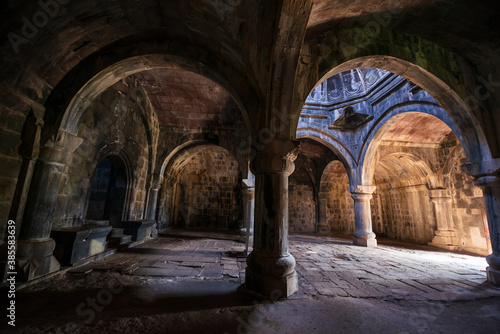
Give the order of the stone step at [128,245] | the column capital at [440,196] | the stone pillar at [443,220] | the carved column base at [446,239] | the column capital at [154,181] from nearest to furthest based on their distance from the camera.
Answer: the stone step at [128,245] < the column capital at [154,181] < the carved column base at [446,239] < the stone pillar at [443,220] < the column capital at [440,196]

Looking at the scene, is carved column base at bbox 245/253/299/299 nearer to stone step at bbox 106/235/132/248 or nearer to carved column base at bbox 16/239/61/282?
carved column base at bbox 16/239/61/282

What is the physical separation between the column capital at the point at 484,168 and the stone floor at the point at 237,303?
1.74 metres

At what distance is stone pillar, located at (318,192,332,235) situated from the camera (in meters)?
11.8

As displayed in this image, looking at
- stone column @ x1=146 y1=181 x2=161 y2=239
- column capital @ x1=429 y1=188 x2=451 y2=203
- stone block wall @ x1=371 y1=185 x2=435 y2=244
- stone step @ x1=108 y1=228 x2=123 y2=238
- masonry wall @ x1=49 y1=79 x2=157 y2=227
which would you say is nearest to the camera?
masonry wall @ x1=49 y1=79 x2=157 y2=227

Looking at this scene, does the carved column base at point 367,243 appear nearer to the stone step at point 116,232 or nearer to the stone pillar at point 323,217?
the stone pillar at point 323,217

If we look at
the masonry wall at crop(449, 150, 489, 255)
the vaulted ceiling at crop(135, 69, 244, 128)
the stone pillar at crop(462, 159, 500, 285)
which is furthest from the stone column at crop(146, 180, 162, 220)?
the masonry wall at crop(449, 150, 489, 255)

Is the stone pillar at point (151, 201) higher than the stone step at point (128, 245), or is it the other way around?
the stone pillar at point (151, 201)

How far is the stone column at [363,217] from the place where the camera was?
284 inches

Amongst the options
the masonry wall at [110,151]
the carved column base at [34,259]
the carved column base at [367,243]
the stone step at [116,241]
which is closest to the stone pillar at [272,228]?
the carved column base at [34,259]

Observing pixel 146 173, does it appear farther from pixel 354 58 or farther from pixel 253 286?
pixel 354 58

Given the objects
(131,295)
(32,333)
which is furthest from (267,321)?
(32,333)

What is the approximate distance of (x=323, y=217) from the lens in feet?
39.3

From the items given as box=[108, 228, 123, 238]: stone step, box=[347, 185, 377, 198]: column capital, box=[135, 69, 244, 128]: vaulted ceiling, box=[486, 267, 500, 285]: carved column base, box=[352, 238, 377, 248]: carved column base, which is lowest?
box=[352, 238, 377, 248]: carved column base

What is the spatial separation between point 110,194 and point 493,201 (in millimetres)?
8679
